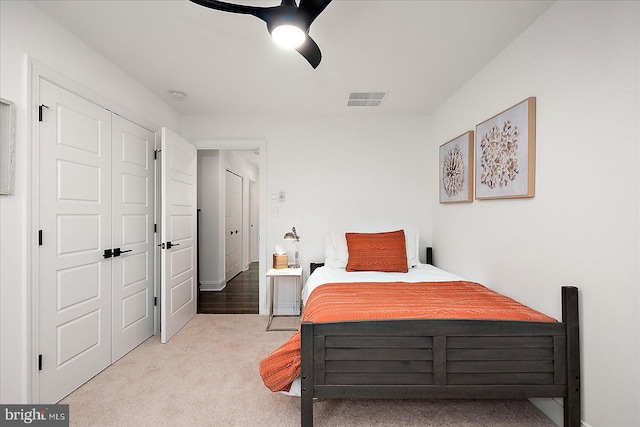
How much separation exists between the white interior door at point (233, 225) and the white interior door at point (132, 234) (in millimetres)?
2415

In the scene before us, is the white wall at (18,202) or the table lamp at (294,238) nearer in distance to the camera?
the white wall at (18,202)

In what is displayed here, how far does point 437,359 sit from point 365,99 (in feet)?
8.70

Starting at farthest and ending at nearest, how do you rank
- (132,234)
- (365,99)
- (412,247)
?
(412,247)
(365,99)
(132,234)

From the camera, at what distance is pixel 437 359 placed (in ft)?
5.79

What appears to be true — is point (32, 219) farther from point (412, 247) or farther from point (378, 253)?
point (412, 247)

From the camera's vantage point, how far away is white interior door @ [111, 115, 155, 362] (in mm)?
2676

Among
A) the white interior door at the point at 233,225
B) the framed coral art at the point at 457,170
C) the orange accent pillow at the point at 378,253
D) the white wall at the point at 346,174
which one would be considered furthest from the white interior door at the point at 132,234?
the framed coral art at the point at 457,170

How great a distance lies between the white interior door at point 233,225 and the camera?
5762 mm

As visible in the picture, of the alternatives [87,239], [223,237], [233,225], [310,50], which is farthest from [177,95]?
[233,225]

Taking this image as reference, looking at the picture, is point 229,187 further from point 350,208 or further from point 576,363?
point 576,363

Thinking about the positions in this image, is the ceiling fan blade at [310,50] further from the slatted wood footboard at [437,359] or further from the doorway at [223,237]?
the doorway at [223,237]

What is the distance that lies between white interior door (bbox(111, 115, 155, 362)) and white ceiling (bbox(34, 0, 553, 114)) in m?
0.61

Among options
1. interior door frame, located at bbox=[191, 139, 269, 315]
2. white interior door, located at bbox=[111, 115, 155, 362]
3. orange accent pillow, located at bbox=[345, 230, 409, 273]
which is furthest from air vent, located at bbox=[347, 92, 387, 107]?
white interior door, located at bbox=[111, 115, 155, 362]

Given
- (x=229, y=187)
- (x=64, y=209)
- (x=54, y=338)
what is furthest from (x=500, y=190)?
(x=229, y=187)
